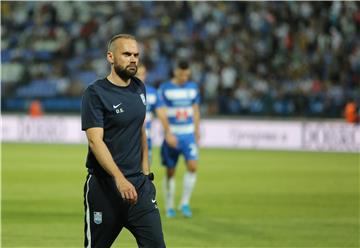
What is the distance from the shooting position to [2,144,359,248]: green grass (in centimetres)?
1088

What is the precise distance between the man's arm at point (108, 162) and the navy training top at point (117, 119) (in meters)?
0.08

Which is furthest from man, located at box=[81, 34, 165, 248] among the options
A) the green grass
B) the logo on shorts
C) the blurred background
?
the blurred background

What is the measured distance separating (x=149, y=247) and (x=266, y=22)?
26504 mm

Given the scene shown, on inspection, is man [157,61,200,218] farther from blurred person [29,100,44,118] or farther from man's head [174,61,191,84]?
blurred person [29,100,44,118]

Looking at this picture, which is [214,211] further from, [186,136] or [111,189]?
[111,189]

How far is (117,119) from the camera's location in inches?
252

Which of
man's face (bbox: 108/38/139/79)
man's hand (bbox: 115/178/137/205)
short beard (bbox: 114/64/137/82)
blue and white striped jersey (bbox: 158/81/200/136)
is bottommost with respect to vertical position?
blue and white striped jersey (bbox: 158/81/200/136)

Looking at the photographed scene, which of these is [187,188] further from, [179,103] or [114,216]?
[114,216]

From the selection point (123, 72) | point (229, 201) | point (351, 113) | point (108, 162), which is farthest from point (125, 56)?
point (351, 113)

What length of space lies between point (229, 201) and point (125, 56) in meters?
9.11

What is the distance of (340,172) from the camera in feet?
68.1

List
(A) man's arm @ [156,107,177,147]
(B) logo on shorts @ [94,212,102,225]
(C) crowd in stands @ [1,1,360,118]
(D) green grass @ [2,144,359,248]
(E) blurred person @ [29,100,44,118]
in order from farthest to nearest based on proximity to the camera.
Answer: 1. (E) blurred person @ [29,100,44,118]
2. (C) crowd in stands @ [1,1,360,118]
3. (A) man's arm @ [156,107,177,147]
4. (D) green grass @ [2,144,359,248]
5. (B) logo on shorts @ [94,212,102,225]

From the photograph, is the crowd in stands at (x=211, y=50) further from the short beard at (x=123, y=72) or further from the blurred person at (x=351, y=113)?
the short beard at (x=123, y=72)

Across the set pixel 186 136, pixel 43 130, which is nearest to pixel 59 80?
pixel 43 130
